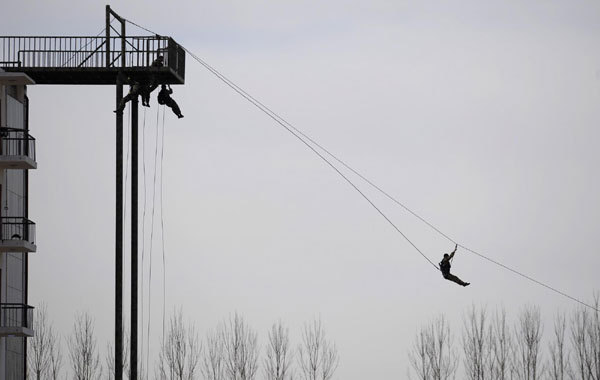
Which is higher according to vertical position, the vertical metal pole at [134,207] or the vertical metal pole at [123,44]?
the vertical metal pole at [123,44]

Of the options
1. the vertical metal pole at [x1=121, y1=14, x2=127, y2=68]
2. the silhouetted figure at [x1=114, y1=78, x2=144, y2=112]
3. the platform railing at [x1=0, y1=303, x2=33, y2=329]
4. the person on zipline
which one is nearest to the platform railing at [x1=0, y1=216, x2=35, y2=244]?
A: the platform railing at [x1=0, y1=303, x2=33, y2=329]

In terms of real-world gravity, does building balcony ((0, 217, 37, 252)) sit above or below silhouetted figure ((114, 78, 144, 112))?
below

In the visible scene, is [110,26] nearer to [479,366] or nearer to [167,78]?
[167,78]

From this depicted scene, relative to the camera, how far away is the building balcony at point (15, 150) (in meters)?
88.4

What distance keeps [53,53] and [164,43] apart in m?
5.01

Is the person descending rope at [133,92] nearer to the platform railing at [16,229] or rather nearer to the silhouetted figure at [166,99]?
the silhouetted figure at [166,99]

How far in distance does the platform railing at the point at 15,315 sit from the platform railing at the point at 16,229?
2909mm

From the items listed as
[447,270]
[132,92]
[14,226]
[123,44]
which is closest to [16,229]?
[14,226]

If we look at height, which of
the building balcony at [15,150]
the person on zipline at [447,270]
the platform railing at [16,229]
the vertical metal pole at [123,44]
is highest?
the vertical metal pole at [123,44]

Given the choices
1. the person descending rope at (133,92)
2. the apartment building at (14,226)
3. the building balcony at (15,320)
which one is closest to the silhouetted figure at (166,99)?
the person descending rope at (133,92)

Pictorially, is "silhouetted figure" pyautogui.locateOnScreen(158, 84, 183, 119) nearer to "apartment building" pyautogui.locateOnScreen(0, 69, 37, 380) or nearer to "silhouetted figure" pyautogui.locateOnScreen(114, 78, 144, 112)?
"silhouetted figure" pyautogui.locateOnScreen(114, 78, 144, 112)

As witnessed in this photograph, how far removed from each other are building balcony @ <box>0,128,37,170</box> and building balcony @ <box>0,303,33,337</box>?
20.0 ft

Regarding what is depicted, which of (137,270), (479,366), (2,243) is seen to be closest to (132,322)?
(137,270)

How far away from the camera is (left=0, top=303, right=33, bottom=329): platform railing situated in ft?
290
